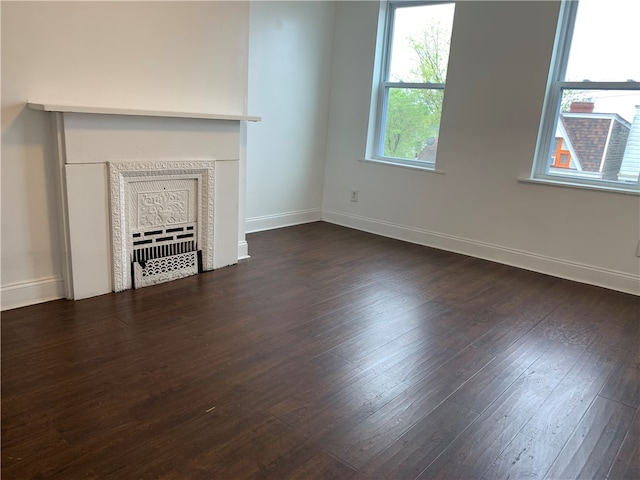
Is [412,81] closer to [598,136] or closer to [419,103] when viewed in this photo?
[419,103]

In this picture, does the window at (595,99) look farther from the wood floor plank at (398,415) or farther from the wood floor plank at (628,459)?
the wood floor plank at (628,459)

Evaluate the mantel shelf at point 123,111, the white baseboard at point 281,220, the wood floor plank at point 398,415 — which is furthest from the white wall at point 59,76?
the wood floor plank at point 398,415

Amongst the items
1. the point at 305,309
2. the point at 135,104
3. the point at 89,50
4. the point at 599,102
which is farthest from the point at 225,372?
the point at 599,102

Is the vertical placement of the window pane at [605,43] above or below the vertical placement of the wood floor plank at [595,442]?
above

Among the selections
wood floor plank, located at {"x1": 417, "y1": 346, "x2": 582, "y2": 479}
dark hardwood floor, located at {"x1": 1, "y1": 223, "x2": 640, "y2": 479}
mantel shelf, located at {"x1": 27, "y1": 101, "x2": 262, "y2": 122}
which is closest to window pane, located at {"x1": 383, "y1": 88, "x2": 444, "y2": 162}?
dark hardwood floor, located at {"x1": 1, "y1": 223, "x2": 640, "y2": 479}

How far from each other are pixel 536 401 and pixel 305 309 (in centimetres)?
133

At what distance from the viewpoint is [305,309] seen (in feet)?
9.22

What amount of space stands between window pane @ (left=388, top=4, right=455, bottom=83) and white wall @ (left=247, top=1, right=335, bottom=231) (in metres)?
0.73

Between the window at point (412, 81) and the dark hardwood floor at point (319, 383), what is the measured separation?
185 centimetres

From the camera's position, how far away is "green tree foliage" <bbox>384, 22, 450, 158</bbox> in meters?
4.34

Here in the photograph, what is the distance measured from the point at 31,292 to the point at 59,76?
48.1 inches

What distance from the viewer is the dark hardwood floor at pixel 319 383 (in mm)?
1587

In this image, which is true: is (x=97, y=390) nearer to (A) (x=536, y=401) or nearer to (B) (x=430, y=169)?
(A) (x=536, y=401)

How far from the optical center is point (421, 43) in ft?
14.6
